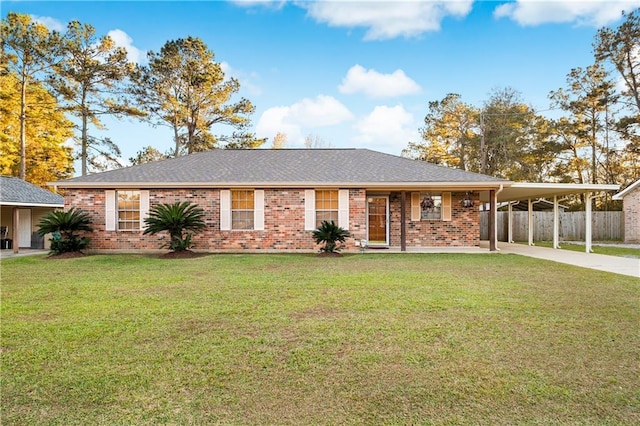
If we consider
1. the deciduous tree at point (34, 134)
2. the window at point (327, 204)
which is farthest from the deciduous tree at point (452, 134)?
the deciduous tree at point (34, 134)

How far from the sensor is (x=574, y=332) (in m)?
4.05

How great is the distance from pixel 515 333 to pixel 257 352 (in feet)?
9.12

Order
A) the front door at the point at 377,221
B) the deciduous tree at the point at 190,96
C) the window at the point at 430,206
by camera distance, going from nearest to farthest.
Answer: the window at the point at 430,206, the front door at the point at 377,221, the deciduous tree at the point at 190,96

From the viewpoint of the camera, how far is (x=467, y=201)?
13.4 metres

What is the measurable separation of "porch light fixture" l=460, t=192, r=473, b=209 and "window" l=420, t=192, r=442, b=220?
31.7 inches

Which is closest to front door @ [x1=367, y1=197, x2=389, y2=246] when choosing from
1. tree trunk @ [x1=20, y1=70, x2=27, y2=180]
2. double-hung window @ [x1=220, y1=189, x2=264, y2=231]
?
double-hung window @ [x1=220, y1=189, x2=264, y2=231]

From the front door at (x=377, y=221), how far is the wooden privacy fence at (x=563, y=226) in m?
7.56

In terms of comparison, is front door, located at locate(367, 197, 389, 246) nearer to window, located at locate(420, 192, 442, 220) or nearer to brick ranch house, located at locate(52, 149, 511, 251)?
brick ranch house, located at locate(52, 149, 511, 251)

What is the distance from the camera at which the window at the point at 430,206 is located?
535 inches

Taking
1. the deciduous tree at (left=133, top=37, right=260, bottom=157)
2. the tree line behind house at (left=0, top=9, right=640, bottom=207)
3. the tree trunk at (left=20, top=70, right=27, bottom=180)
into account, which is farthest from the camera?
the deciduous tree at (left=133, top=37, right=260, bottom=157)

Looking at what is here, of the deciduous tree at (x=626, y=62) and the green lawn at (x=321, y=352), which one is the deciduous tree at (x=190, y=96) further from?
the deciduous tree at (x=626, y=62)

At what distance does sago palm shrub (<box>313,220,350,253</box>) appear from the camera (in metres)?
11.2

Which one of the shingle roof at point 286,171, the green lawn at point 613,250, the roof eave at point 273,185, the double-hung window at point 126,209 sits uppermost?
the shingle roof at point 286,171

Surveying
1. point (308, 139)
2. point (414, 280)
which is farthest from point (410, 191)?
→ point (308, 139)
